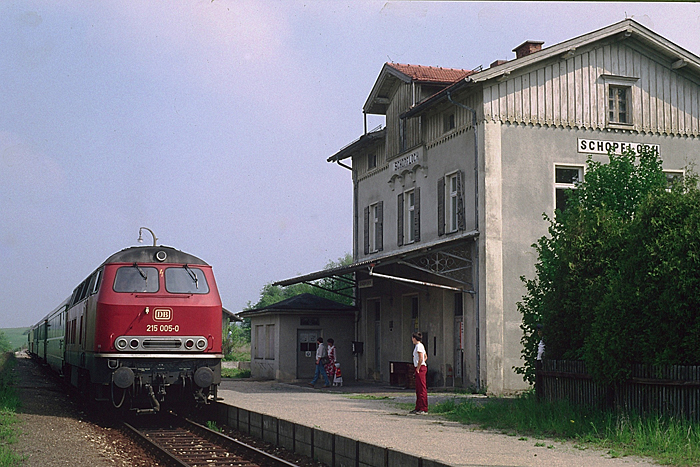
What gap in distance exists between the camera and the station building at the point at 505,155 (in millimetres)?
21859

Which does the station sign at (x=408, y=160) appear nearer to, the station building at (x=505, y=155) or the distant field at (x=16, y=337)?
the station building at (x=505, y=155)

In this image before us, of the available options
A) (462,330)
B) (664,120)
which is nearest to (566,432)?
(462,330)

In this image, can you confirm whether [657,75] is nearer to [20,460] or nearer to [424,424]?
[424,424]

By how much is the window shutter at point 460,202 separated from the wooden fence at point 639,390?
9.07 m

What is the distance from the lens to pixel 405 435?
12.0 meters

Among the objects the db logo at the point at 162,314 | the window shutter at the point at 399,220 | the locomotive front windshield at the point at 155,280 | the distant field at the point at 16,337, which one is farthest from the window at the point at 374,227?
the distant field at the point at 16,337

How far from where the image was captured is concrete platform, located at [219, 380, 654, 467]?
957cm

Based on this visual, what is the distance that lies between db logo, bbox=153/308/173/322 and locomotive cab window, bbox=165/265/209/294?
439 millimetres

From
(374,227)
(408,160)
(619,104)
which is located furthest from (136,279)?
(374,227)

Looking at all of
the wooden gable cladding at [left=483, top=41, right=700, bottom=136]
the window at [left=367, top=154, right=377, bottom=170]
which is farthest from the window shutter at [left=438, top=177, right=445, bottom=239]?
the window at [left=367, top=154, right=377, bottom=170]

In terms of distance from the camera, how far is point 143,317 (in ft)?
49.6

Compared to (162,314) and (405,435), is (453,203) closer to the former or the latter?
(162,314)

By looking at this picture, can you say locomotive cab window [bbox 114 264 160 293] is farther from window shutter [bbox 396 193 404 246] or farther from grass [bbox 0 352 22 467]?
window shutter [bbox 396 193 404 246]

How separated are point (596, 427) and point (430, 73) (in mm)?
17342
